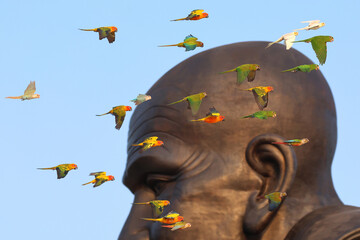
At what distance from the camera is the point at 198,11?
9.30 metres

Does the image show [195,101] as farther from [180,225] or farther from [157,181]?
[180,225]

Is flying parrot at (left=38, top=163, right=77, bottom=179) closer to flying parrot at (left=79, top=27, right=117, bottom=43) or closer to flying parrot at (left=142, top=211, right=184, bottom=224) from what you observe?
flying parrot at (left=142, top=211, right=184, bottom=224)

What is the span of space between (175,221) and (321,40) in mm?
2826

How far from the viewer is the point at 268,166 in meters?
10.3

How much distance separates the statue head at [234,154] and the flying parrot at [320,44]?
71.7 inches

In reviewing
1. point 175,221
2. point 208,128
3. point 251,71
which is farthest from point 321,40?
point 175,221

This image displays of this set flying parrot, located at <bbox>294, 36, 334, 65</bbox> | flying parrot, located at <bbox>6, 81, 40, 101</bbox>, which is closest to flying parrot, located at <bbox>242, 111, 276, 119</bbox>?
flying parrot, located at <bbox>294, 36, 334, 65</bbox>

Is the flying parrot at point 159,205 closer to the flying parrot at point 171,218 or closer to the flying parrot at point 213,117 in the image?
the flying parrot at point 171,218

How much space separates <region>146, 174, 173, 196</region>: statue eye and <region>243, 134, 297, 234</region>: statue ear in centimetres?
104

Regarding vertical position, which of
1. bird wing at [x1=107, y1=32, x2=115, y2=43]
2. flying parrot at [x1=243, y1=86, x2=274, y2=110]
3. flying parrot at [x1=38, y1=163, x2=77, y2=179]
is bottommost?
flying parrot at [x1=38, y1=163, x2=77, y2=179]

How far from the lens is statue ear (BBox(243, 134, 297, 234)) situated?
33.3 feet

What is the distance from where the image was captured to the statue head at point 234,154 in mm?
10156

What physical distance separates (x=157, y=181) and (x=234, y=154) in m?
1.04

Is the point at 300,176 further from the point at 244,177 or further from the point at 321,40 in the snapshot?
the point at 321,40
